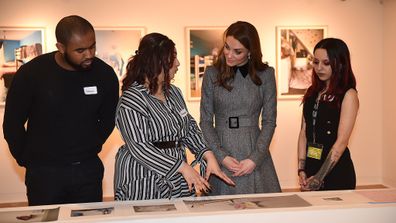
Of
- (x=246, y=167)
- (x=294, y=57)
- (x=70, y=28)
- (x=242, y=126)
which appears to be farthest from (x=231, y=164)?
(x=294, y=57)

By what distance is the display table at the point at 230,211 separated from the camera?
7.21 ft

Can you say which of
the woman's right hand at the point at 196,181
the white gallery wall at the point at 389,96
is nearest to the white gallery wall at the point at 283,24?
the white gallery wall at the point at 389,96

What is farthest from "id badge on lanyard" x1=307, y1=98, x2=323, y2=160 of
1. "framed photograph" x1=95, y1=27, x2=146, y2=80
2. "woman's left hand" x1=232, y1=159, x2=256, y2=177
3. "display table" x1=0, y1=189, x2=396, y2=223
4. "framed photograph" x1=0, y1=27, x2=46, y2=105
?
"framed photograph" x1=0, y1=27, x2=46, y2=105

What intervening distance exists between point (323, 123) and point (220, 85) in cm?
71

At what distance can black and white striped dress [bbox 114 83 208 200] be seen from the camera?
8.55ft

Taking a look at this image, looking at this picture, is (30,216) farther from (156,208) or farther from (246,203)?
(246,203)

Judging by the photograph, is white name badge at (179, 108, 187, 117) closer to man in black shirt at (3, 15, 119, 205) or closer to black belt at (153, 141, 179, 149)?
black belt at (153, 141, 179, 149)

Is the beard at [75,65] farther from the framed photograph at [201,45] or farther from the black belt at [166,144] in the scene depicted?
the framed photograph at [201,45]

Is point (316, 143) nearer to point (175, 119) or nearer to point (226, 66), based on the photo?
point (226, 66)

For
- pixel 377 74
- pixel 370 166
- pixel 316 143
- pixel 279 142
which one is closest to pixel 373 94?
pixel 377 74

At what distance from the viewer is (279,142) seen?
7.18 m

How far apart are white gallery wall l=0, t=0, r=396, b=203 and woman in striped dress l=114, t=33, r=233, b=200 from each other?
411cm

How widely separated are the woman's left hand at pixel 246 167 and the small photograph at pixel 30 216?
4.08 ft

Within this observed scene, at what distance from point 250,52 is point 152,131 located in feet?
3.08
